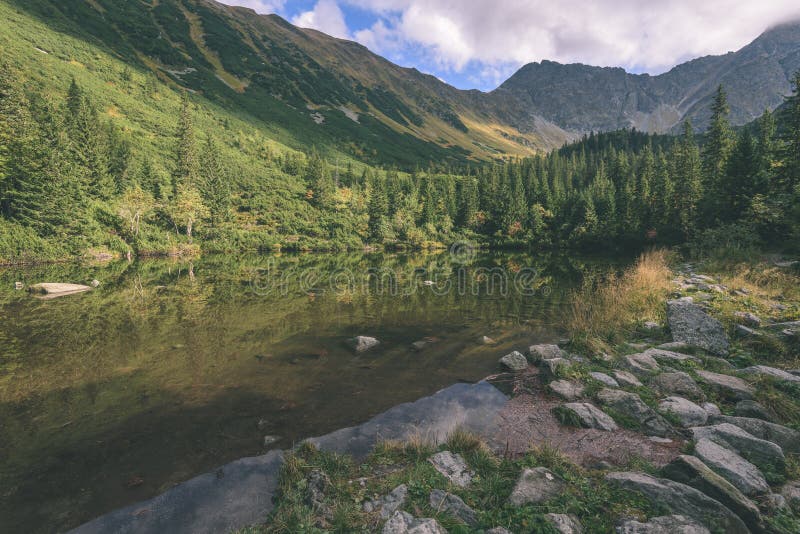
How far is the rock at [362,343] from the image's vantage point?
618 inches

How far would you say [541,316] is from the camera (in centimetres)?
2091

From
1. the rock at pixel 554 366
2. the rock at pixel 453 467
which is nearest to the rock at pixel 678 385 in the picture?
the rock at pixel 554 366

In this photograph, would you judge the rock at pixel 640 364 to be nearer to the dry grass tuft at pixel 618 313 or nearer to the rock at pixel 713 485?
the dry grass tuft at pixel 618 313

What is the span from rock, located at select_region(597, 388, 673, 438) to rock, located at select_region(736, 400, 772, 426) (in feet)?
6.06

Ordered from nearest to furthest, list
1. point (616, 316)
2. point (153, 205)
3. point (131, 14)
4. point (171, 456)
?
point (171, 456) < point (616, 316) < point (153, 205) < point (131, 14)

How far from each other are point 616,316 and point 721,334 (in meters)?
4.94

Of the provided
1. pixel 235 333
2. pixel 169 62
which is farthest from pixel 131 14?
pixel 235 333

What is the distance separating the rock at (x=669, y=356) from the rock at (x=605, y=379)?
8.01 feet

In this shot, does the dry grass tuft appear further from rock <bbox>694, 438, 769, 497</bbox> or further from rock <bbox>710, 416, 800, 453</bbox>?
rock <bbox>694, 438, 769, 497</bbox>

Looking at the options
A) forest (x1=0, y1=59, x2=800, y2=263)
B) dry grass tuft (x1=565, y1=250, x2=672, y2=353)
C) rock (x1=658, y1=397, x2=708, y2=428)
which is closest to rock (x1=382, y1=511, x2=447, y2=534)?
rock (x1=658, y1=397, x2=708, y2=428)

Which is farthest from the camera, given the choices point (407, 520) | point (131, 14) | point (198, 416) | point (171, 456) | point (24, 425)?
point (131, 14)

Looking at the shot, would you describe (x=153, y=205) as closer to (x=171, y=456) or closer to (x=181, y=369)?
(x=181, y=369)

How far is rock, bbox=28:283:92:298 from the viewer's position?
89.4ft

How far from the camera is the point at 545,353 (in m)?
13.5
